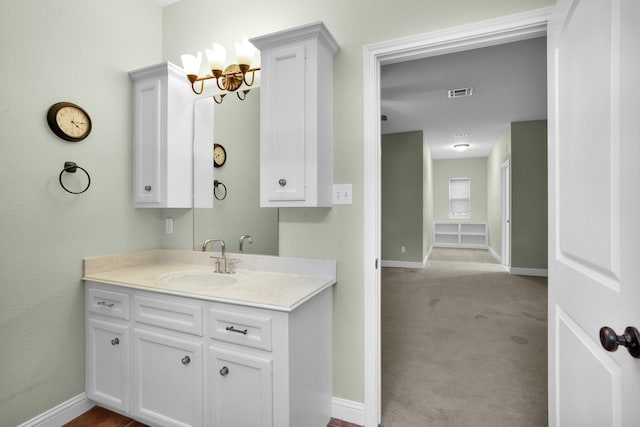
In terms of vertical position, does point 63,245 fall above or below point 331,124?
below

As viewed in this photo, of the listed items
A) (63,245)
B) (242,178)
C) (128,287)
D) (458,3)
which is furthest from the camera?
(242,178)

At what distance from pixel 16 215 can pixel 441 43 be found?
2.32m

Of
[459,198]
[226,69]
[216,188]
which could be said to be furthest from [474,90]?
[459,198]

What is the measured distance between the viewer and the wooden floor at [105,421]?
181 cm

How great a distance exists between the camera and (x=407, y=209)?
6.41m

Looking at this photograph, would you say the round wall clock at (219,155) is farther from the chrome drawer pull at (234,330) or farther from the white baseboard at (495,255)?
the white baseboard at (495,255)

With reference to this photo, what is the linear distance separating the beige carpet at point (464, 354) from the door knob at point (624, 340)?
54.6 inches

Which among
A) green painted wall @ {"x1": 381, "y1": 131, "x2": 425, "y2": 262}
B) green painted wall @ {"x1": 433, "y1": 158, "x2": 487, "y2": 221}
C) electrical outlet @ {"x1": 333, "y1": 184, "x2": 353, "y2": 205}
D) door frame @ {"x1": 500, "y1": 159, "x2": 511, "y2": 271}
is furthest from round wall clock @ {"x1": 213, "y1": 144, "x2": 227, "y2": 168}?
green painted wall @ {"x1": 433, "y1": 158, "x2": 487, "y2": 221}

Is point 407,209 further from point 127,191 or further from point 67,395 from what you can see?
point 67,395

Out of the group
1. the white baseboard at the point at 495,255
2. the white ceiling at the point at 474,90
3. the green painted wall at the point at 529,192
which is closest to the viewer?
the white ceiling at the point at 474,90

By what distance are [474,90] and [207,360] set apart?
4.07 metres

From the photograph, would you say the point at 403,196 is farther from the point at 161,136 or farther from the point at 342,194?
the point at 161,136

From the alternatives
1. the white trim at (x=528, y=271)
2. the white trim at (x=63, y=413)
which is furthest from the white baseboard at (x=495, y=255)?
the white trim at (x=63, y=413)

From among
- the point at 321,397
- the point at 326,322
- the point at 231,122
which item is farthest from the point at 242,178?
the point at 321,397
